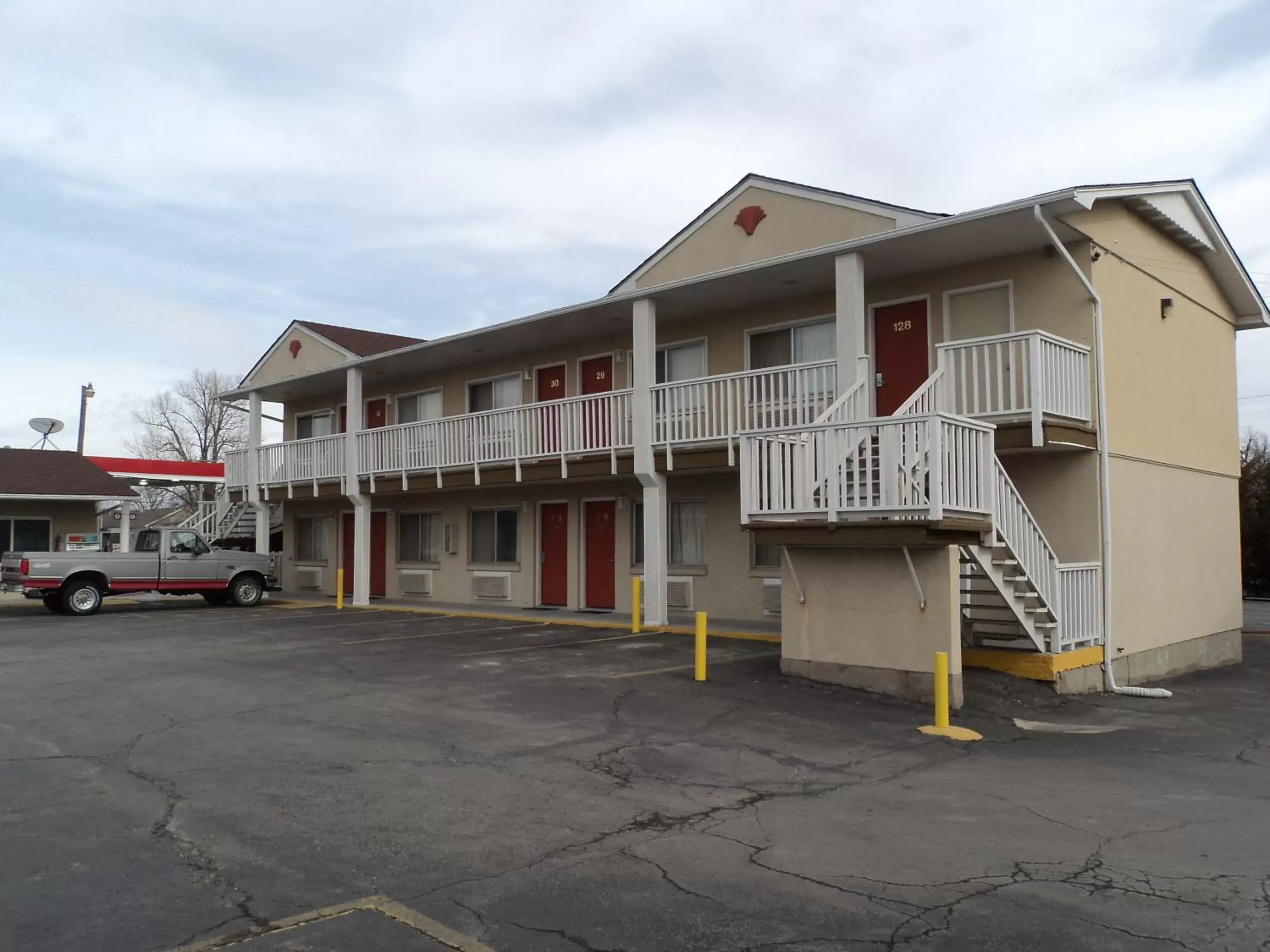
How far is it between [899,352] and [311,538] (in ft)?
59.5

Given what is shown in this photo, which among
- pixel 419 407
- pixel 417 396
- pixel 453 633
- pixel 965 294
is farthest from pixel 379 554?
pixel 965 294

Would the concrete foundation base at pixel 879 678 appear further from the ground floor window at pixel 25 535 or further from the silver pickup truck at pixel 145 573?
the ground floor window at pixel 25 535

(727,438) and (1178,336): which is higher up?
(1178,336)

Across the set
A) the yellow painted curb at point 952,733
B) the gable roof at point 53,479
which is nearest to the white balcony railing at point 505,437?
the yellow painted curb at point 952,733

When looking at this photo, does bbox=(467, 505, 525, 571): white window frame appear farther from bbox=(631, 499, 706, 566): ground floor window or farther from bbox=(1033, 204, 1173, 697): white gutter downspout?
bbox=(1033, 204, 1173, 697): white gutter downspout

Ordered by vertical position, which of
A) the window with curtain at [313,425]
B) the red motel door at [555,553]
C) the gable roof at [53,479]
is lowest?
the red motel door at [555,553]

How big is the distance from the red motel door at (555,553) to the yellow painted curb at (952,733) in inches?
455

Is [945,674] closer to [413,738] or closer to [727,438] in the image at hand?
[413,738]

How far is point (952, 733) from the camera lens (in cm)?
934

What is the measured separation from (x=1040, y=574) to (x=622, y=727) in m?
5.58

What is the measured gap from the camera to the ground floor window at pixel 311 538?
2691 cm

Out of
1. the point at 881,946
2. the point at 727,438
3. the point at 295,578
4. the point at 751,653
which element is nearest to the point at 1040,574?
the point at 751,653

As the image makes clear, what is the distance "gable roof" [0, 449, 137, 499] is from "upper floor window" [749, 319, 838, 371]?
20023 mm

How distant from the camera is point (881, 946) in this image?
14.4 ft
